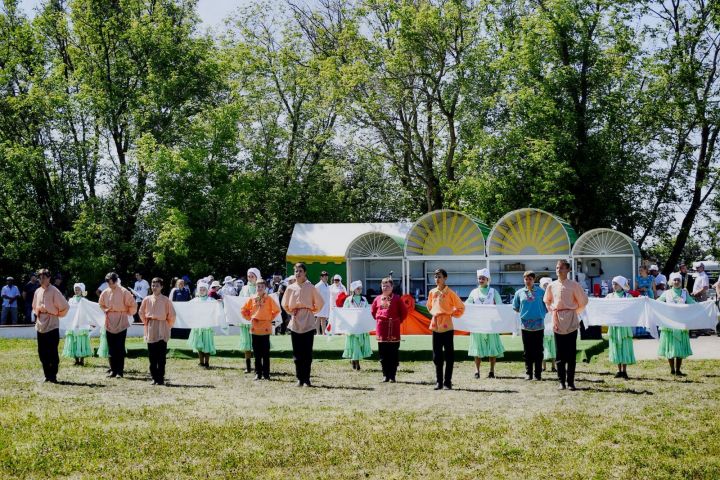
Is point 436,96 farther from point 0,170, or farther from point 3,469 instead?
point 3,469

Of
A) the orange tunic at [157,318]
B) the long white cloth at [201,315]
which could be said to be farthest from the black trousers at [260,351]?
the long white cloth at [201,315]

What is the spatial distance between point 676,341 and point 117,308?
Result: 28.5 ft

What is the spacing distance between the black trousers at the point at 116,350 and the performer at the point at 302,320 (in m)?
3.09

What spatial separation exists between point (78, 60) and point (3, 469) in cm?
2666

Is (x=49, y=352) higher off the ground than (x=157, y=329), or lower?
lower

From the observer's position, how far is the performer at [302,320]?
41.0 ft

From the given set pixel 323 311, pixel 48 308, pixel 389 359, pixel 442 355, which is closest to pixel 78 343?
pixel 48 308

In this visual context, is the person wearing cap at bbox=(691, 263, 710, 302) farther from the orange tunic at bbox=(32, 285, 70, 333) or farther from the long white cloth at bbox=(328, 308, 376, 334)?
the orange tunic at bbox=(32, 285, 70, 333)

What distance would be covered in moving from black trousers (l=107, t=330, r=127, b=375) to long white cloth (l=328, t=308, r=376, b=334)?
3.54m

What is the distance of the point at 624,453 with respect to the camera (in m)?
7.43

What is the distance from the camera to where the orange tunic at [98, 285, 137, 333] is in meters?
13.7

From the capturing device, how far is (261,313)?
13.3 m

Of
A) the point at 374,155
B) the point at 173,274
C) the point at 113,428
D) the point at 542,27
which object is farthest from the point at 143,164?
the point at 113,428

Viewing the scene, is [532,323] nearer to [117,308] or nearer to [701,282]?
[117,308]
